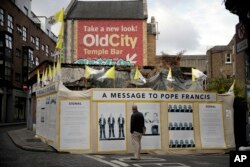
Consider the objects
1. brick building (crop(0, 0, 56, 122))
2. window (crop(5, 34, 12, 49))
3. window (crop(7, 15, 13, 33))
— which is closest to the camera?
brick building (crop(0, 0, 56, 122))

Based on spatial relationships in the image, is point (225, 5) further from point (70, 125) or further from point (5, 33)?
point (5, 33)

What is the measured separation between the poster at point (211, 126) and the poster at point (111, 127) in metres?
3.25

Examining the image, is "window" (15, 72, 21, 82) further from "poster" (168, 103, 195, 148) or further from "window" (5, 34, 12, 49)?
"poster" (168, 103, 195, 148)

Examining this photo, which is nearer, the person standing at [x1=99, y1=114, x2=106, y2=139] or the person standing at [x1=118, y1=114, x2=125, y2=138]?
the person standing at [x1=99, y1=114, x2=106, y2=139]

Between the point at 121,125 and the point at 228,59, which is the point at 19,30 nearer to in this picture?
the point at 228,59

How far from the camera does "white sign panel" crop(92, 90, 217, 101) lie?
15.3m

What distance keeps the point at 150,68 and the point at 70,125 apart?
414 inches

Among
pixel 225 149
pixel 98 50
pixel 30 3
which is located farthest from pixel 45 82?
pixel 30 3

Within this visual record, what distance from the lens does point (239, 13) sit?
138 inches

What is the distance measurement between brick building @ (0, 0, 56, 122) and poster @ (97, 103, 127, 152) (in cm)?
2973

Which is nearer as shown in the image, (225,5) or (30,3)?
(225,5)

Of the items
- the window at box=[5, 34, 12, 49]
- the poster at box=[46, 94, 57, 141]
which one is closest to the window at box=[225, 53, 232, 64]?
the window at box=[5, 34, 12, 49]

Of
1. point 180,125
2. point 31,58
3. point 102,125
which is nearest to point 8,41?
point 31,58

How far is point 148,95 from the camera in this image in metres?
15.6
